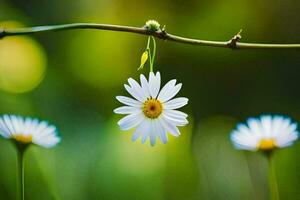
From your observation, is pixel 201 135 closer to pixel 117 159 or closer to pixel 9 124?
pixel 117 159

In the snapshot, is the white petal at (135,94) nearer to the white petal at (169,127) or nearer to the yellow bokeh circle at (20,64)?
the white petal at (169,127)

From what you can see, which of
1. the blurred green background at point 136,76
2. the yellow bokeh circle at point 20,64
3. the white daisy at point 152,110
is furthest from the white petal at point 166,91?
the yellow bokeh circle at point 20,64

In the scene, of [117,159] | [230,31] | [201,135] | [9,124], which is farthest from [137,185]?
[230,31]

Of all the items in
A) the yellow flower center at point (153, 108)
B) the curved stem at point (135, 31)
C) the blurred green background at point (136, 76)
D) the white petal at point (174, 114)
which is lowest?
the white petal at point (174, 114)

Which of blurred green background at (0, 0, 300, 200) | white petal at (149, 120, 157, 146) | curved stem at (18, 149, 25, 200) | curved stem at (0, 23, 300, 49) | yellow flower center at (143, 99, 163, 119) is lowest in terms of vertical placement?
curved stem at (18, 149, 25, 200)

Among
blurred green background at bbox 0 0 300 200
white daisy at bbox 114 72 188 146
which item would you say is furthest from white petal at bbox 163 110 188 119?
blurred green background at bbox 0 0 300 200

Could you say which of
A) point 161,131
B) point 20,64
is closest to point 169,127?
point 161,131

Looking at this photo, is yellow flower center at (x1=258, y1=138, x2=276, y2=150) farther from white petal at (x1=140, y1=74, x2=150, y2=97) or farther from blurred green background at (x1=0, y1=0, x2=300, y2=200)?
blurred green background at (x1=0, y1=0, x2=300, y2=200)
